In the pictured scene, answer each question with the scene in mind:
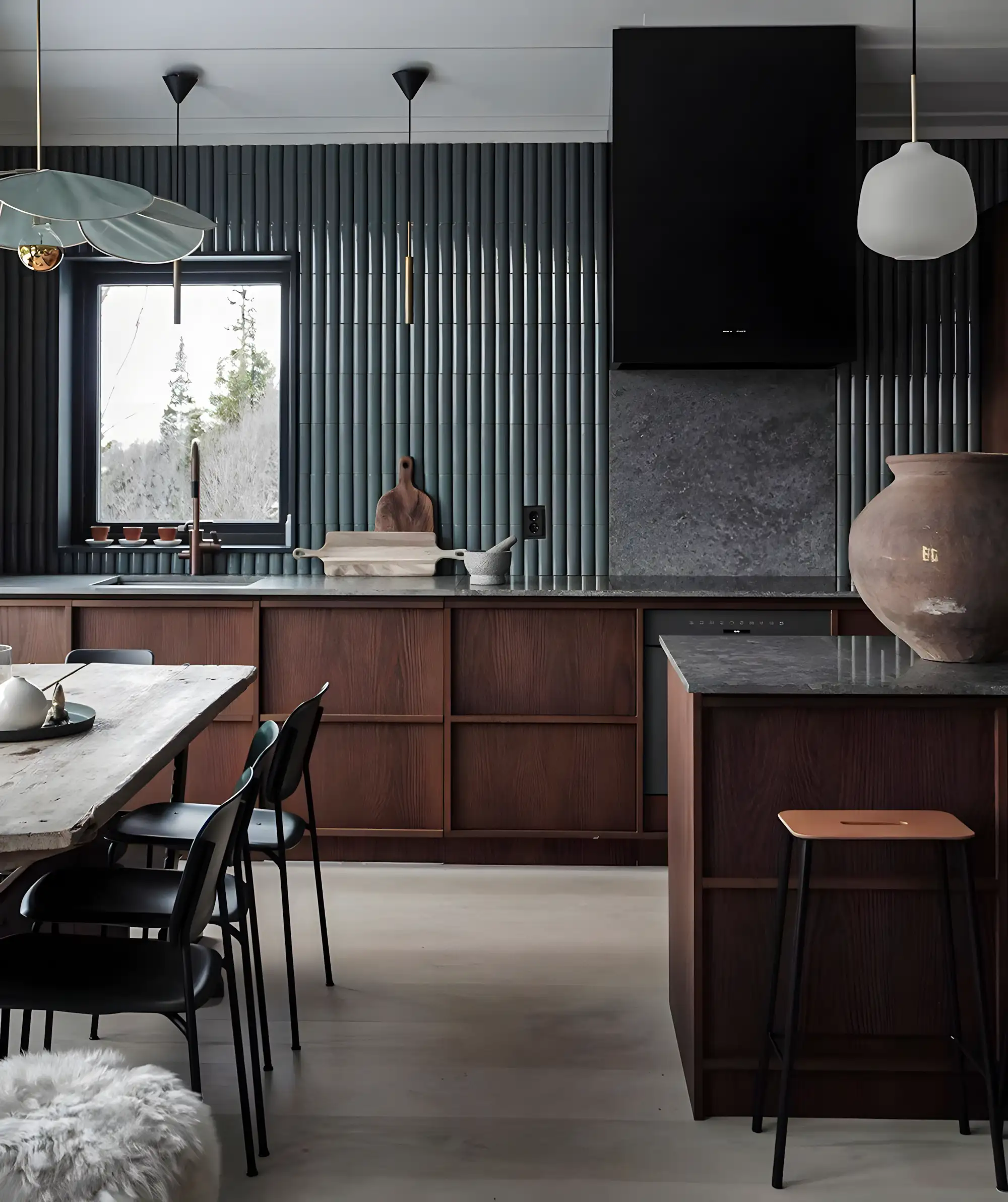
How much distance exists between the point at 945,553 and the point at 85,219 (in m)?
1.76

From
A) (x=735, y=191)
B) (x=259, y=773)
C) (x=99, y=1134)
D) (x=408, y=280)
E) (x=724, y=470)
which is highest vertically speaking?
(x=735, y=191)

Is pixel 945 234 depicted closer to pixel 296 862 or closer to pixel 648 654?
pixel 648 654

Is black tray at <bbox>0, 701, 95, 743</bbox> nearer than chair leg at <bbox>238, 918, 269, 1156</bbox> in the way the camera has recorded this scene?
No

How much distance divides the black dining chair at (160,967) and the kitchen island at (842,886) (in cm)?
90

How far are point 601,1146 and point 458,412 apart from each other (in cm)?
299

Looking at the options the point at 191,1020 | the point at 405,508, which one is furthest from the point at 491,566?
the point at 191,1020

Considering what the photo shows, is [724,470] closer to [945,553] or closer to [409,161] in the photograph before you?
[409,161]

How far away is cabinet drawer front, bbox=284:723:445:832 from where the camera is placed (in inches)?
154

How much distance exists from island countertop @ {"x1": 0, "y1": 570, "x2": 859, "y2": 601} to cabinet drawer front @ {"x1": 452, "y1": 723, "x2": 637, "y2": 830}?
465 mm

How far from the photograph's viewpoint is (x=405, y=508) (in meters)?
4.48

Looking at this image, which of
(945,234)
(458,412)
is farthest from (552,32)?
(945,234)

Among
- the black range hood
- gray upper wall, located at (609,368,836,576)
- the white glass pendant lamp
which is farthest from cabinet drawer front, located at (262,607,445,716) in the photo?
the white glass pendant lamp

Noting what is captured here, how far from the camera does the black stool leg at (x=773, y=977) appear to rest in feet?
6.89

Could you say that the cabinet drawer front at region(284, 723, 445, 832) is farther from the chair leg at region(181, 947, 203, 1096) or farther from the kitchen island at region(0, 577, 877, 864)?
the chair leg at region(181, 947, 203, 1096)
